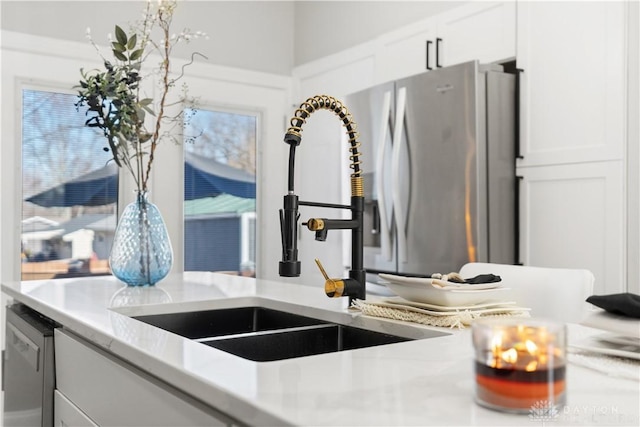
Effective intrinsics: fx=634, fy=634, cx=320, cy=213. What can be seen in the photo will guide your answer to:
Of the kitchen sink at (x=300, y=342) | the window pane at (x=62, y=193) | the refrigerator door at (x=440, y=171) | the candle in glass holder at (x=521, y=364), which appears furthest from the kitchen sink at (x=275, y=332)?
the window pane at (x=62, y=193)

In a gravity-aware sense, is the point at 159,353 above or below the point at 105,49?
below

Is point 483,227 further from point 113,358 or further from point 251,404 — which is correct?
point 251,404

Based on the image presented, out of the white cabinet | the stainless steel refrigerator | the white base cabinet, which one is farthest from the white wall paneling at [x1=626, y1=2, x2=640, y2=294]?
the white base cabinet

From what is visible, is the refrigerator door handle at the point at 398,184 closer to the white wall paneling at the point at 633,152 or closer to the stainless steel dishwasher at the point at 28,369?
the white wall paneling at the point at 633,152

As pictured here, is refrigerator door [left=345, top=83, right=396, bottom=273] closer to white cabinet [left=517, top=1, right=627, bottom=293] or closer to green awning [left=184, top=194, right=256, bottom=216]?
white cabinet [left=517, top=1, right=627, bottom=293]

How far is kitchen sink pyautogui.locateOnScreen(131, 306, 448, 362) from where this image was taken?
1275mm

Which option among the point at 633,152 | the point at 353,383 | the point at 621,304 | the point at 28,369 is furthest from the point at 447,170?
the point at 353,383

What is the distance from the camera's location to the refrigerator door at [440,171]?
9.50 ft

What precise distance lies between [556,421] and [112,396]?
2.67ft

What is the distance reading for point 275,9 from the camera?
4.80 m

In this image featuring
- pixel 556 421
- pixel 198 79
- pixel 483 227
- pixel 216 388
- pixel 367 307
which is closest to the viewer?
pixel 556 421

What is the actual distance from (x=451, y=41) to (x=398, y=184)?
0.88 meters

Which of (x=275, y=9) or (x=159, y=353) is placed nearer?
(x=159, y=353)

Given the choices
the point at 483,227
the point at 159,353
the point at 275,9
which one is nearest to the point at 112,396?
the point at 159,353
